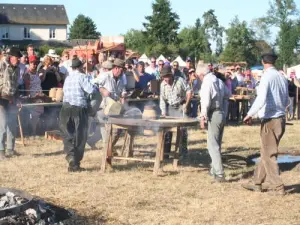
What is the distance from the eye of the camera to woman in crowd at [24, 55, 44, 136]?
13.7m

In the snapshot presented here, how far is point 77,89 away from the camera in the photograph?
914cm

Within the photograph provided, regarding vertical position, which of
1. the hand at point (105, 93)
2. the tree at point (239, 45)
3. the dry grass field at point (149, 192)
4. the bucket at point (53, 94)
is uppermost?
the tree at point (239, 45)

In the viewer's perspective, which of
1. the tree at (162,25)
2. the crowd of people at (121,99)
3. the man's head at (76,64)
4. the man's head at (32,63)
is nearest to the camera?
the crowd of people at (121,99)

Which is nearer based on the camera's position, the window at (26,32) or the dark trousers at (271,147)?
the dark trousers at (271,147)

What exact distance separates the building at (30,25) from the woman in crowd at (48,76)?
65.7 meters

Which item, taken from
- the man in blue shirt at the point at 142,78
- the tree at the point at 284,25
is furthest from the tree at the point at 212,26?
the man in blue shirt at the point at 142,78

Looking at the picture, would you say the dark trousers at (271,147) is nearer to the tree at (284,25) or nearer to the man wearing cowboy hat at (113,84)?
the man wearing cowboy hat at (113,84)

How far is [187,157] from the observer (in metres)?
11.1

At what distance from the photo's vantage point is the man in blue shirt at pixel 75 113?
9141 mm

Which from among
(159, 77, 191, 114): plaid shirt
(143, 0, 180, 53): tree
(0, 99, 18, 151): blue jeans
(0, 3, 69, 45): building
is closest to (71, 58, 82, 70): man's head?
(159, 77, 191, 114): plaid shirt

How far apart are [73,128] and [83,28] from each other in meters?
85.5

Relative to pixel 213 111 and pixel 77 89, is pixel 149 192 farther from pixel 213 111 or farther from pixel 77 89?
pixel 77 89

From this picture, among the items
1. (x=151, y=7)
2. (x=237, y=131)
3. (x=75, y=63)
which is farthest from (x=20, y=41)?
(x=75, y=63)

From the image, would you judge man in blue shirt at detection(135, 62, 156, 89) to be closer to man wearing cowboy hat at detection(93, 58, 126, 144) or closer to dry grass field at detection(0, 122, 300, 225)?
dry grass field at detection(0, 122, 300, 225)
